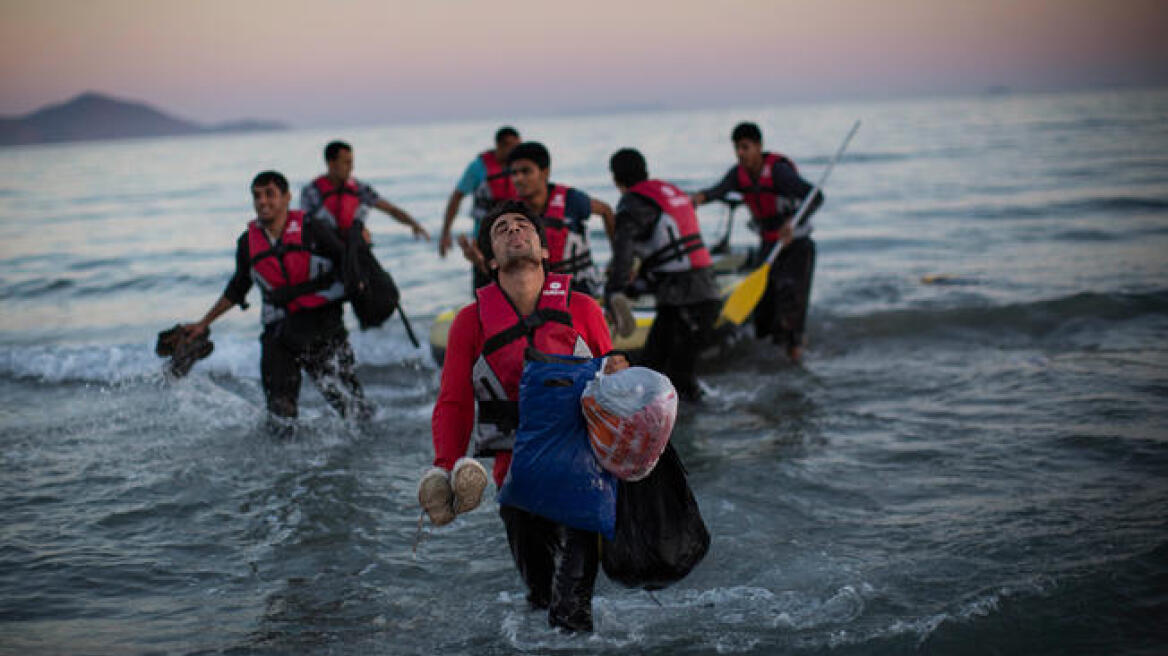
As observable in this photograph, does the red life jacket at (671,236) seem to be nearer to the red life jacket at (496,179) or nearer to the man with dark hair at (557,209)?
the man with dark hair at (557,209)

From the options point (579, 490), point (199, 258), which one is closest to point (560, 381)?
point (579, 490)

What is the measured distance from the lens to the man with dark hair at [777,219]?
26.1 ft

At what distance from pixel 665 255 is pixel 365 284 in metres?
2.06

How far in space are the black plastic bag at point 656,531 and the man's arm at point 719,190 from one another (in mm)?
4932

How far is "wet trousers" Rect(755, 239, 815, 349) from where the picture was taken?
8391 mm

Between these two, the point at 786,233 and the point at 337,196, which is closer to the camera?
the point at 786,233

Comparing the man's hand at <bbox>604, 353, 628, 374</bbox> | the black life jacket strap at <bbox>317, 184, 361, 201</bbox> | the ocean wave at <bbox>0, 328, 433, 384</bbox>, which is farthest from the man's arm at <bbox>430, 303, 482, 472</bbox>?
the ocean wave at <bbox>0, 328, 433, 384</bbox>

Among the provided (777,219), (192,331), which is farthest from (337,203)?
(777,219)

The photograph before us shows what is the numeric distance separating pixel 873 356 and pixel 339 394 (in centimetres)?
543

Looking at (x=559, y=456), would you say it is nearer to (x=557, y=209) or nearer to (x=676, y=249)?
(x=557, y=209)

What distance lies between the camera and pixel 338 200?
8.73 meters

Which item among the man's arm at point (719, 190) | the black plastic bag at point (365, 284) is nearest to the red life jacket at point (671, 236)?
the man's arm at point (719, 190)

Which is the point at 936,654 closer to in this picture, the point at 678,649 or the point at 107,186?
the point at 678,649

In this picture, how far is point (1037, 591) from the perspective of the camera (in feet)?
13.5
